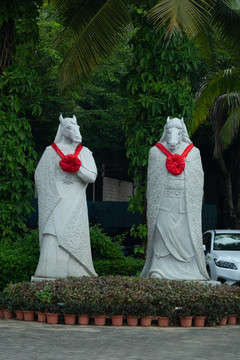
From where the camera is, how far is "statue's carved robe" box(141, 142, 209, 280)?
10.3 meters

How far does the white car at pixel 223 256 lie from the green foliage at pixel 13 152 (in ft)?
13.4

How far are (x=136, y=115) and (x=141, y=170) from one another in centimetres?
119

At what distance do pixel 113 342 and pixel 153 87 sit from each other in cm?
720

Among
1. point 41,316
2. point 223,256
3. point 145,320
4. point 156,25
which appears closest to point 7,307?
point 41,316

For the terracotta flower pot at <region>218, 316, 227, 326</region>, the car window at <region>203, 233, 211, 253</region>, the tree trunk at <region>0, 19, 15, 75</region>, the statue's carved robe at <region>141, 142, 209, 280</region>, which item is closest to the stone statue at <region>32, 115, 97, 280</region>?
the statue's carved robe at <region>141, 142, 209, 280</region>

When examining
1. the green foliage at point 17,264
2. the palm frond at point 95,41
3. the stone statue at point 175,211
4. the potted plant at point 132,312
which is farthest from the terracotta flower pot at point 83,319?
the palm frond at point 95,41

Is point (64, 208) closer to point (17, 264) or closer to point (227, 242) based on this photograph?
point (17, 264)

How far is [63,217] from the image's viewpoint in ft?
33.9

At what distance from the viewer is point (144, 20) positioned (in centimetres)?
1381

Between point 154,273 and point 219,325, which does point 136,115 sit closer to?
point 154,273

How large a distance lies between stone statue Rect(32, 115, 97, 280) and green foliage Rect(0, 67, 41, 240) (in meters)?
2.87

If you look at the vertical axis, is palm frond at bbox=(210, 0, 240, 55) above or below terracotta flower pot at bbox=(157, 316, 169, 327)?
above

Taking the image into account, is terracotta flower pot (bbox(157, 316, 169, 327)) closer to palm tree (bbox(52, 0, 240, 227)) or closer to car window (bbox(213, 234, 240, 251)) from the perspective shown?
palm tree (bbox(52, 0, 240, 227))

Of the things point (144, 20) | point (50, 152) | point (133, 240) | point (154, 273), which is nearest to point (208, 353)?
point (154, 273)
